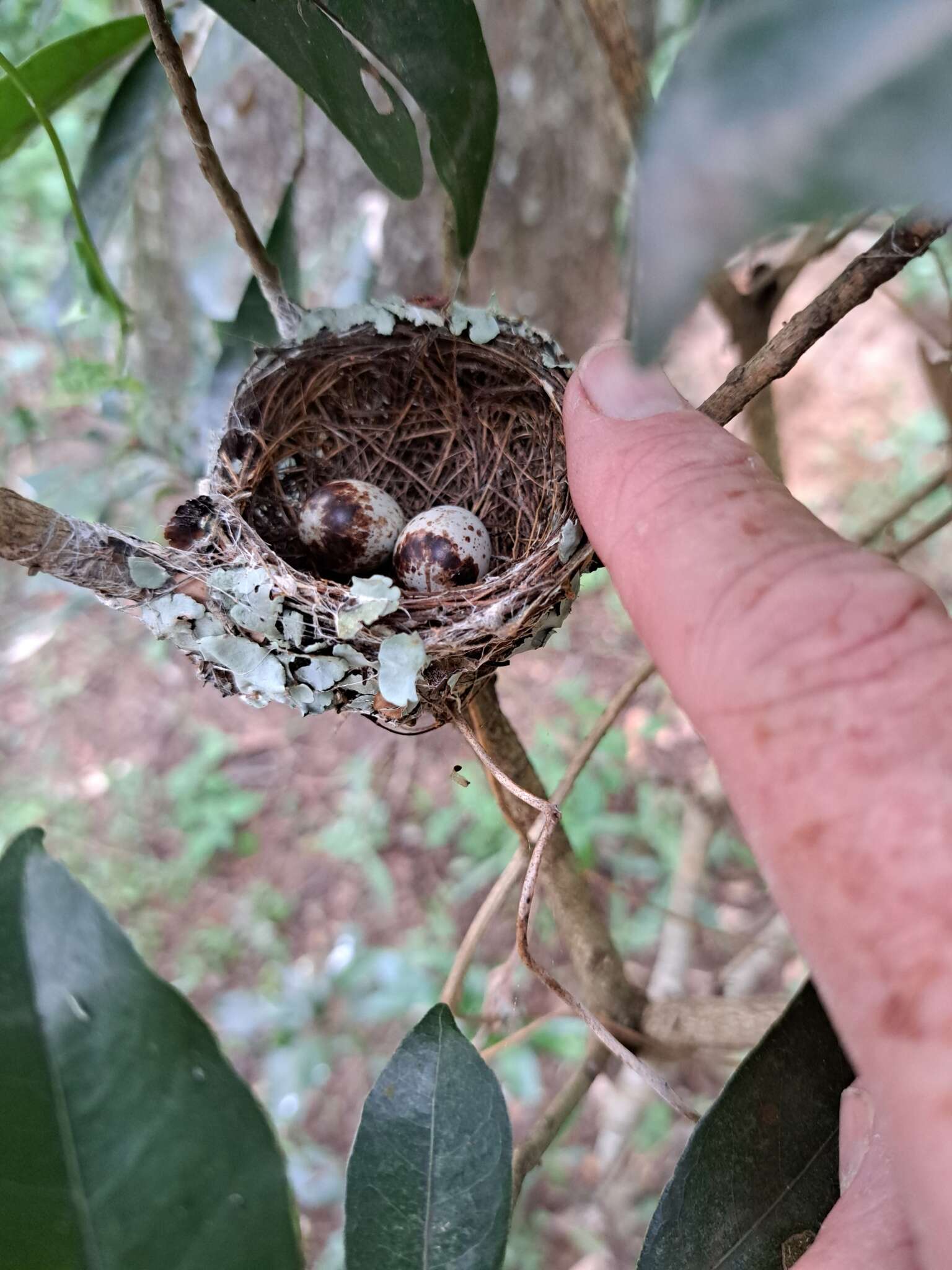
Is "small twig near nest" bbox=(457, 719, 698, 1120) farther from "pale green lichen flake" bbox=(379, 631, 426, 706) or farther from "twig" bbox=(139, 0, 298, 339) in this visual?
"twig" bbox=(139, 0, 298, 339)

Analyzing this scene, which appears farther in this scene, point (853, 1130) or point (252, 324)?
point (252, 324)

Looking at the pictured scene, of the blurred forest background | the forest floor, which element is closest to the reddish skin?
the blurred forest background

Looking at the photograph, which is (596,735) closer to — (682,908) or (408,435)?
(408,435)

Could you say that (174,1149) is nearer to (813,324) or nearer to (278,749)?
(813,324)

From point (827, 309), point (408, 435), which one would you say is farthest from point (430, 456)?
point (827, 309)

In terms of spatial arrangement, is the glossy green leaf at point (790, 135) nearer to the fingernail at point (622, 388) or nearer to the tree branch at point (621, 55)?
the fingernail at point (622, 388)

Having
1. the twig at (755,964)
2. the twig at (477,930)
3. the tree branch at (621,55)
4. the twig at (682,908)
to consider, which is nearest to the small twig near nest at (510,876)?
the twig at (477,930)

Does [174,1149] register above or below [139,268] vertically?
below

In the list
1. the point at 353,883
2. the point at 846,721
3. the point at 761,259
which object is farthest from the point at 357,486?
the point at 353,883
